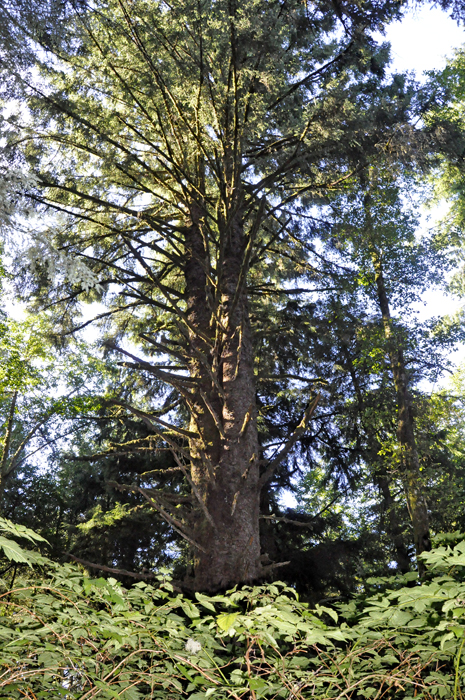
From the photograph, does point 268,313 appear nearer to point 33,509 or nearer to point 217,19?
point 217,19

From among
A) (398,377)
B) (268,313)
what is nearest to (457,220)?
(398,377)

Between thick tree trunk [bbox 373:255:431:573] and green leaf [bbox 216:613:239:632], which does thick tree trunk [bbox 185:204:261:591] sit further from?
thick tree trunk [bbox 373:255:431:573]

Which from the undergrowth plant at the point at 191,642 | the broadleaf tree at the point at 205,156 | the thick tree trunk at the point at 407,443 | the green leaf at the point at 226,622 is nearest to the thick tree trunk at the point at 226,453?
the broadleaf tree at the point at 205,156

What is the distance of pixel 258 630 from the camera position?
2.19 metres

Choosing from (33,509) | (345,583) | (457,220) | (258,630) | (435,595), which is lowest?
(258,630)

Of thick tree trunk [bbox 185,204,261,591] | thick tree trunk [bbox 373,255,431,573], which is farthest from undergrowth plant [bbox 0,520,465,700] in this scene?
thick tree trunk [bbox 373,255,431,573]

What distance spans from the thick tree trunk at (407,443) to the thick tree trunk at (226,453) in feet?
17.7

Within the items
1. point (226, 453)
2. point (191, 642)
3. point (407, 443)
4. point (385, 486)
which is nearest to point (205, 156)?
point (226, 453)

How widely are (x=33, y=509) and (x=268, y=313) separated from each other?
41.8 feet

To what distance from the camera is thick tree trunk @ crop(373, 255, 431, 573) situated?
8.79 meters

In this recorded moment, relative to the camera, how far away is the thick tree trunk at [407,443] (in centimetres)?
879

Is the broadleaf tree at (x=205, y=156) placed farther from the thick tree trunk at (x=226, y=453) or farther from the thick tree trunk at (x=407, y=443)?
the thick tree trunk at (x=407, y=443)

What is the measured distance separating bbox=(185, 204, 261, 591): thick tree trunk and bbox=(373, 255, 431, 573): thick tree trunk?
5.39m

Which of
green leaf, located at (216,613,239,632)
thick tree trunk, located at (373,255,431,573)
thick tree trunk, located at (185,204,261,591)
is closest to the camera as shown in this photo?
green leaf, located at (216,613,239,632)
